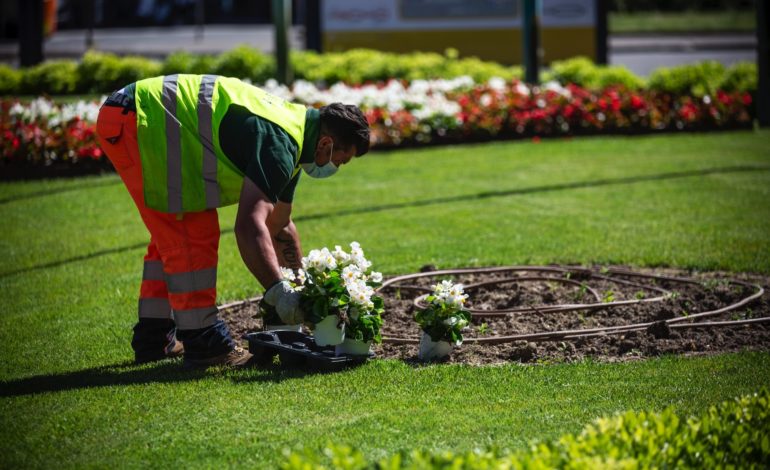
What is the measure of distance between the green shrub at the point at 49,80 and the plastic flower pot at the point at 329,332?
1434 centimetres

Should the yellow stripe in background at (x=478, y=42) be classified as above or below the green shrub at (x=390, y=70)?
above

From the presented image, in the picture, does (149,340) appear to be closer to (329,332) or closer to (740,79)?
(329,332)

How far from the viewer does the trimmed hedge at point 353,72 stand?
15.6 meters

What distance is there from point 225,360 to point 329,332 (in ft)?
1.92

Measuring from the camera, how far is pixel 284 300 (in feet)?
17.1

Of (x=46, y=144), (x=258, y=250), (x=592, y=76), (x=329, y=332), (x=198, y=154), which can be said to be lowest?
(x=329, y=332)

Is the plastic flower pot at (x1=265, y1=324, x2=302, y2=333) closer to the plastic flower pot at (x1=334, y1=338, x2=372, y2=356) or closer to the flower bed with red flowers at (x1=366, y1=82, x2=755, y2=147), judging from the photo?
the plastic flower pot at (x1=334, y1=338, x2=372, y2=356)

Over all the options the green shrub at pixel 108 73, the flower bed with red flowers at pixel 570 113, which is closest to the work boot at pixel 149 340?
the flower bed with red flowers at pixel 570 113

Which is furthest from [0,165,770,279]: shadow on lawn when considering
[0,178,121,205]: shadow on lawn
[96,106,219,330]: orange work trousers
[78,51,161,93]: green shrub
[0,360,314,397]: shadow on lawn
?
[78,51,161,93]: green shrub

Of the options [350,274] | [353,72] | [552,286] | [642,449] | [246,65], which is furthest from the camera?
[246,65]

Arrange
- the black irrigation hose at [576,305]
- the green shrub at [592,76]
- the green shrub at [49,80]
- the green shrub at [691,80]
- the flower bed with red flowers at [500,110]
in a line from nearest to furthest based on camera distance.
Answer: the black irrigation hose at [576,305] < the flower bed with red flowers at [500,110] < the green shrub at [691,80] < the green shrub at [592,76] < the green shrub at [49,80]

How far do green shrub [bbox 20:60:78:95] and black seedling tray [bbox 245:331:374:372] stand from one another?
1414 centimetres

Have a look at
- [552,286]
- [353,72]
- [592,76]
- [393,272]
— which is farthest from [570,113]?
[552,286]

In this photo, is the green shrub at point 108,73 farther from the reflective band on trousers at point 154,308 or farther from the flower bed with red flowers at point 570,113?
the reflective band on trousers at point 154,308
